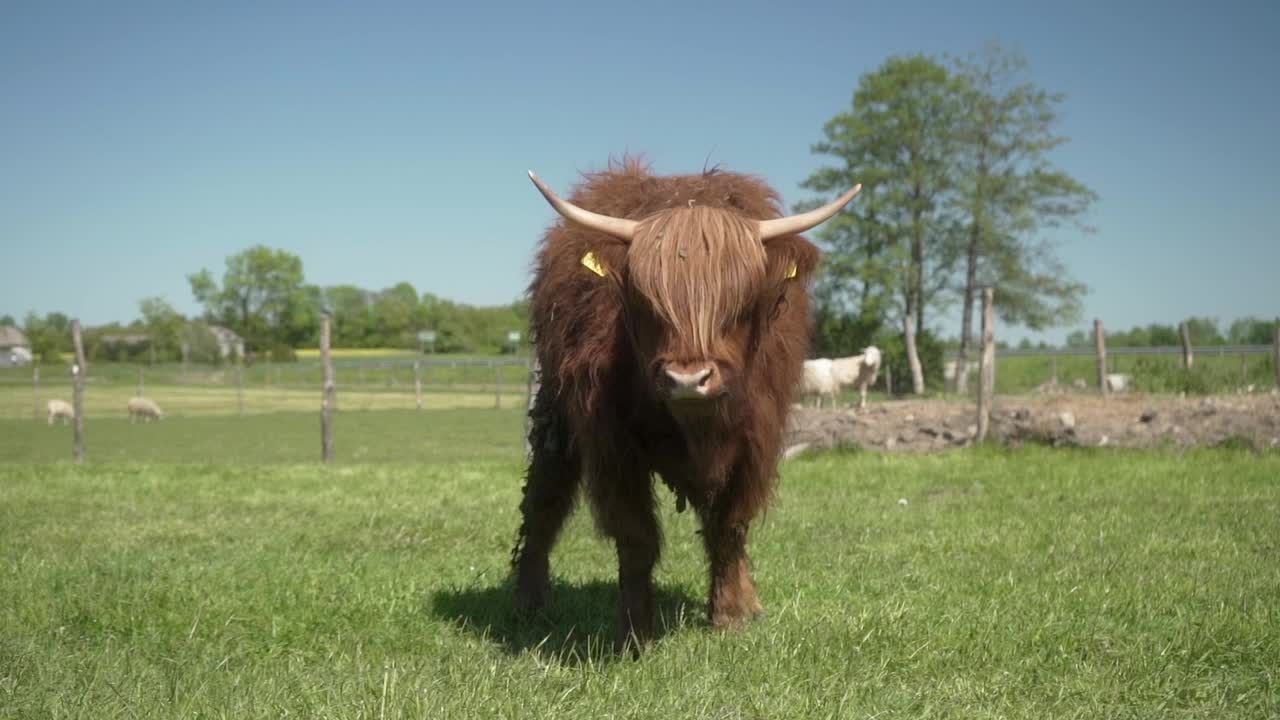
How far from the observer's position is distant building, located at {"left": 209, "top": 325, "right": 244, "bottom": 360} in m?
93.7

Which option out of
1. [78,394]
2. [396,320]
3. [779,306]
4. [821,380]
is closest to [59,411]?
[78,394]

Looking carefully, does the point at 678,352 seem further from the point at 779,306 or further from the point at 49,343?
the point at 49,343

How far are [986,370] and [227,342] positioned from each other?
339ft

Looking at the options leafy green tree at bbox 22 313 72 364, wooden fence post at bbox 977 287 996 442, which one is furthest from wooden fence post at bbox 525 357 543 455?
leafy green tree at bbox 22 313 72 364

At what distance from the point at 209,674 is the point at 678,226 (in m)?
2.71

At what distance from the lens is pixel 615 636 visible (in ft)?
15.5

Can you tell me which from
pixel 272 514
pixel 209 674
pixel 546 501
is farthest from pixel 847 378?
pixel 209 674

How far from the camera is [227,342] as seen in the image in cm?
10450

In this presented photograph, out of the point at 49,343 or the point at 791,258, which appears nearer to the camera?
the point at 791,258

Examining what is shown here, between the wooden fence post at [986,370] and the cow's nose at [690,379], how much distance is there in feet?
34.4

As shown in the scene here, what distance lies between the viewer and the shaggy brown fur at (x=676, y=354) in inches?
153

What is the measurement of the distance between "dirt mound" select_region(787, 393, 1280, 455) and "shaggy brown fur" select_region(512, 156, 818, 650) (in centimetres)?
700

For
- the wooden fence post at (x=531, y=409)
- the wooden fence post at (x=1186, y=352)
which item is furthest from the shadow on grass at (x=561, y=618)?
the wooden fence post at (x=1186, y=352)

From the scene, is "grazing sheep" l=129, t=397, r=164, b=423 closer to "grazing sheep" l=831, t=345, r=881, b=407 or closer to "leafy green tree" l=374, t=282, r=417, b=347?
"grazing sheep" l=831, t=345, r=881, b=407
